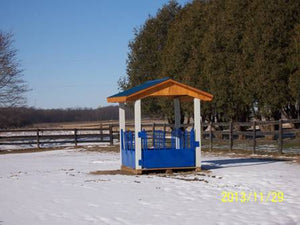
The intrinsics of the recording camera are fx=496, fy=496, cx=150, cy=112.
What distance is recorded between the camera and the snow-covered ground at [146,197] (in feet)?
28.0

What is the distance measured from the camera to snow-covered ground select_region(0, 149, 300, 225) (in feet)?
28.0

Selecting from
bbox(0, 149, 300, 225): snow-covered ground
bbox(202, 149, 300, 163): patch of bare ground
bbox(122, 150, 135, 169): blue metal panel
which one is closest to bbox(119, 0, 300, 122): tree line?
bbox(202, 149, 300, 163): patch of bare ground

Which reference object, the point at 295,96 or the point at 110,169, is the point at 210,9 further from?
the point at 110,169

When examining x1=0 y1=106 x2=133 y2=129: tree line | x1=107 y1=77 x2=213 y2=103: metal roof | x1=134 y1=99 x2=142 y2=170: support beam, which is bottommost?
x1=134 y1=99 x2=142 y2=170: support beam

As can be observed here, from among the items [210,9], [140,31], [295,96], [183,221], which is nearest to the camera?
[183,221]

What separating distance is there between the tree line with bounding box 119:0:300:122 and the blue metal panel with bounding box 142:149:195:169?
11.4m

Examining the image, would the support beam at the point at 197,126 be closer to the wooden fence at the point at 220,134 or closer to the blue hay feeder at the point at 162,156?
the blue hay feeder at the point at 162,156

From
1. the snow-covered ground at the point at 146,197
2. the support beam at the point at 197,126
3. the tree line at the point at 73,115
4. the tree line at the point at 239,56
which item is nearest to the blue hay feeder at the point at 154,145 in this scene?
the support beam at the point at 197,126

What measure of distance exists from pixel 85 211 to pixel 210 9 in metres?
25.0

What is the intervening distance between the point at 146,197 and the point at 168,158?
455 cm

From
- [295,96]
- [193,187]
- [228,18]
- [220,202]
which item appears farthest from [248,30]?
[220,202]

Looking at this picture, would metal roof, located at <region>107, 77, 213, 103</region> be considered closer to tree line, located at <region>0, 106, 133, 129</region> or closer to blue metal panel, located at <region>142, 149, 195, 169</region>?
blue metal panel, located at <region>142, 149, 195, 169</region>

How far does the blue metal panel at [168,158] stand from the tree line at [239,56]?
11.4 metres

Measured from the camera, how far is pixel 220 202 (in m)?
9.93
